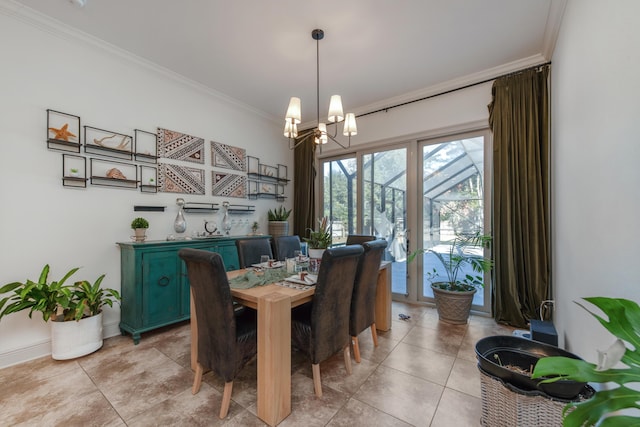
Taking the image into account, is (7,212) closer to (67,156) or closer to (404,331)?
(67,156)

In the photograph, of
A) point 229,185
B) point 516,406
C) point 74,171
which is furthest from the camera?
point 229,185

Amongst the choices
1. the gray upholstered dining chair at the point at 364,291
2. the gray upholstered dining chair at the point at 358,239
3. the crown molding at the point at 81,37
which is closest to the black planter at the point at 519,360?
the gray upholstered dining chair at the point at 364,291

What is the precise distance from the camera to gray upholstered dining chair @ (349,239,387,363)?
2.12 metres

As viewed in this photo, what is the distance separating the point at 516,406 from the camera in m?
1.35

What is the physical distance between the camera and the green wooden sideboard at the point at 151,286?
2.53 m

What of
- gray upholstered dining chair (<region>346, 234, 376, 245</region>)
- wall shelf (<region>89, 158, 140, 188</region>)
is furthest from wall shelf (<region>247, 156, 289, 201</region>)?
gray upholstered dining chair (<region>346, 234, 376, 245</region>)

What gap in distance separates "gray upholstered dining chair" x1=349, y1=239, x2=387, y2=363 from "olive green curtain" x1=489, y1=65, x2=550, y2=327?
164 centimetres

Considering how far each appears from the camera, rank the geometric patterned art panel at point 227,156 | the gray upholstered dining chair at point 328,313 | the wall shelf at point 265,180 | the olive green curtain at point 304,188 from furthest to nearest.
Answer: the olive green curtain at point 304,188, the wall shelf at point 265,180, the geometric patterned art panel at point 227,156, the gray upholstered dining chair at point 328,313

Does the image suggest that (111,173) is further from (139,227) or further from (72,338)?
(72,338)

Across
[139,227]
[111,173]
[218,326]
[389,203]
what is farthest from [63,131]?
[389,203]

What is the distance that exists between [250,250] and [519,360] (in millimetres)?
2291

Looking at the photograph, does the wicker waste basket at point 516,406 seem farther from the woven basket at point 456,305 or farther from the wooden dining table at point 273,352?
the woven basket at point 456,305

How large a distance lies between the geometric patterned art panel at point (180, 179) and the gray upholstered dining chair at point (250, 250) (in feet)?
3.91

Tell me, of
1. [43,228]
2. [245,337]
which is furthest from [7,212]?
[245,337]
